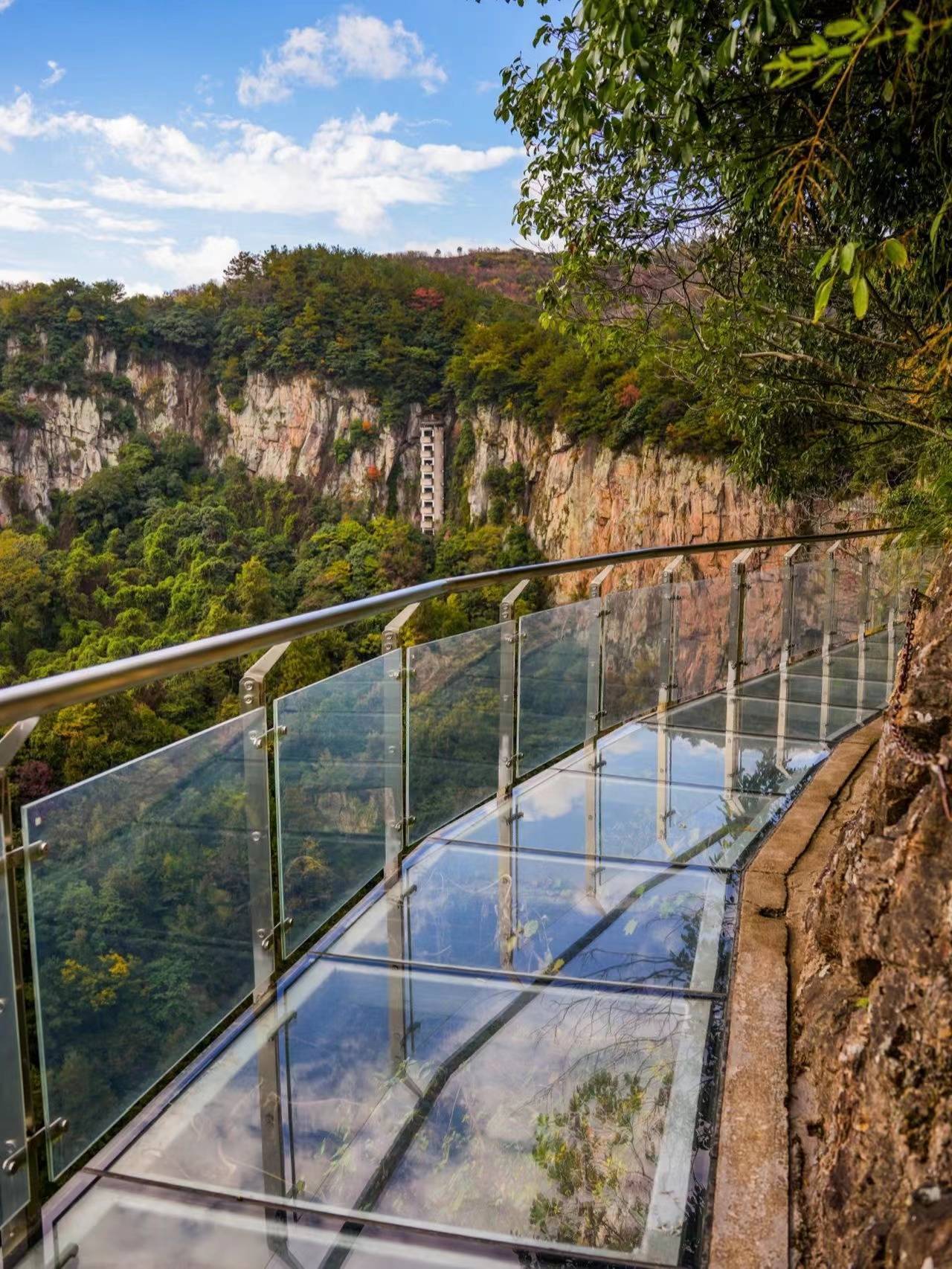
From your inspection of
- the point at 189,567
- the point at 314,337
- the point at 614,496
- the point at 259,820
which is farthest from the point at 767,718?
the point at 314,337

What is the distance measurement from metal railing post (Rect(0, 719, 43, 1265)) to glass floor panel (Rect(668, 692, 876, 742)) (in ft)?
9.54

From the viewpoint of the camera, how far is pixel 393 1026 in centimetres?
180

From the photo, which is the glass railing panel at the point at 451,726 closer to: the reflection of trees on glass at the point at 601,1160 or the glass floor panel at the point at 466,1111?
the glass floor panel at the point at 466,1111

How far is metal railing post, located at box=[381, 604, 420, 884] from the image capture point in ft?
7.47

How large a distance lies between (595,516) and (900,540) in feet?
112

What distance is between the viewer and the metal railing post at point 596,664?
135 inches

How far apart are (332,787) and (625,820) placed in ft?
3.81

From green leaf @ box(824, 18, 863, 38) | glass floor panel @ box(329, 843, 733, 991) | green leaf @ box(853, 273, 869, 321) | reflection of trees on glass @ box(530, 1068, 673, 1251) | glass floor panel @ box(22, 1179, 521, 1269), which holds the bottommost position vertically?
glass floor panel @ box(329, 843, 733, 991)

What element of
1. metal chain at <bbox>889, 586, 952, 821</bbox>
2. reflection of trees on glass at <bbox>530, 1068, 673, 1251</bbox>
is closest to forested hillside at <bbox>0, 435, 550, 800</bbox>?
metal chain at <bbox>889, 586, 952, 821</bbox>

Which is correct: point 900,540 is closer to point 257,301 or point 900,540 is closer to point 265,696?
point 265,696

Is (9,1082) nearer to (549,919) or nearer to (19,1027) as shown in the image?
(19,1027)

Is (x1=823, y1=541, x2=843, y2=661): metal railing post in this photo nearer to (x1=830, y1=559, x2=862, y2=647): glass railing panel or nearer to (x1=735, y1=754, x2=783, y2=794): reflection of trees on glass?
(x1=830, y1=559, x2=862, y2=647): glass railing panel

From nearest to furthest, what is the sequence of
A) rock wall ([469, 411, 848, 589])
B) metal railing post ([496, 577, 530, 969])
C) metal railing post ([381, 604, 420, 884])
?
metal railing post ([381, 604, 420, 884]) → metal railing post ([496, 577, 530, 969]) → rock wall ([469, 411, 848, 589])

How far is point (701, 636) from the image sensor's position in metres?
4.29
